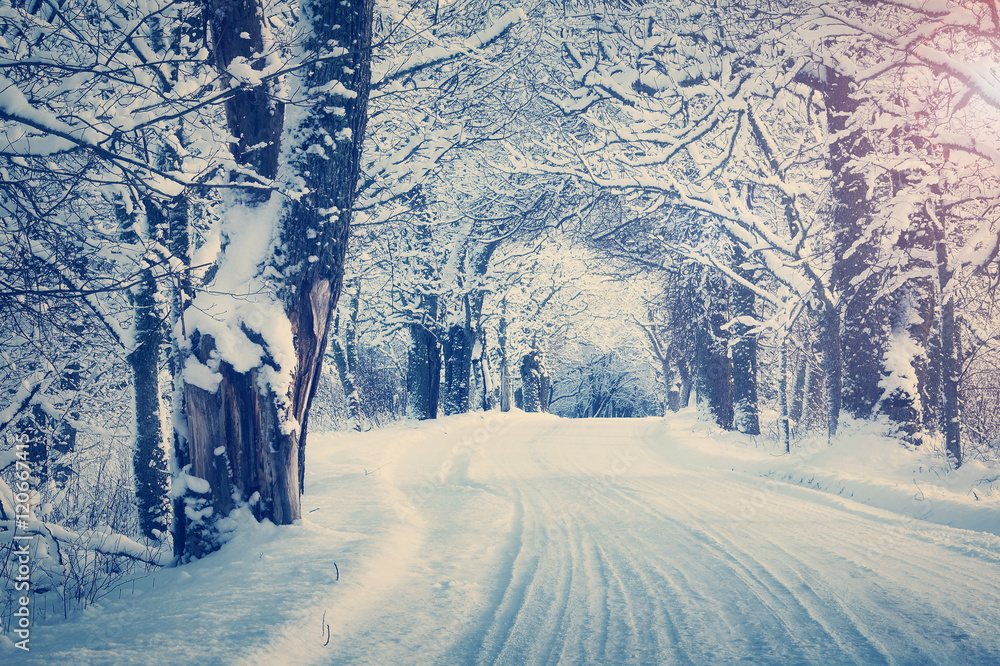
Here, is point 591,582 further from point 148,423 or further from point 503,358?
point 503,358

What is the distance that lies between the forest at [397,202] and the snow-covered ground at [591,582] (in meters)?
0.98

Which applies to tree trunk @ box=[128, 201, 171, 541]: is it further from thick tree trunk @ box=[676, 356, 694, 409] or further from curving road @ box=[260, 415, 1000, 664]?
thick tree trunk @ box=[676, 356, 694, 409]

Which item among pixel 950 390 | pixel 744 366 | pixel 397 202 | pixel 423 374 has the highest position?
pixel 397 202

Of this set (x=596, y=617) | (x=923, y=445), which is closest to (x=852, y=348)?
(x=923, y=445)

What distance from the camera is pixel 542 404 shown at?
3838 cm

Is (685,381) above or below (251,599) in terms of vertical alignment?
below

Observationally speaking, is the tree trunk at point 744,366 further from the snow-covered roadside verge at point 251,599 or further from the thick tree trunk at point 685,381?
the thick tree trunk at point 685,381

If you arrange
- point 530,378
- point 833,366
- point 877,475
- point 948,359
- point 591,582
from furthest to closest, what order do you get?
1. point 530,378
2. point 948,359
3. point 833,366
4. point 877,475
5. point 591,582

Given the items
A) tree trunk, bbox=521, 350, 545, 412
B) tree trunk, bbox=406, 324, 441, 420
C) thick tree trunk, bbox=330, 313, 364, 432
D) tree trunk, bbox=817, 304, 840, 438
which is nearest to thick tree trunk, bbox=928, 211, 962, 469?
tree trunk, bbox=817, 304, 840, 438

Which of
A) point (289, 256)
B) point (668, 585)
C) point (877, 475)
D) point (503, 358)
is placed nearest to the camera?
point (668, 585)

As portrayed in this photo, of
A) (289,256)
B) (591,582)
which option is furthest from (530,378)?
(591,582)

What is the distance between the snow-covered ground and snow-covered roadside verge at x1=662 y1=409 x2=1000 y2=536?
0.04 metres

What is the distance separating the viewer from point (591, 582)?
420cm

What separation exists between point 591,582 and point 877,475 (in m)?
5.69
